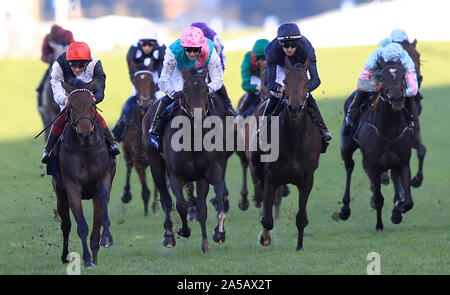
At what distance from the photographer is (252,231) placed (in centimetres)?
1555

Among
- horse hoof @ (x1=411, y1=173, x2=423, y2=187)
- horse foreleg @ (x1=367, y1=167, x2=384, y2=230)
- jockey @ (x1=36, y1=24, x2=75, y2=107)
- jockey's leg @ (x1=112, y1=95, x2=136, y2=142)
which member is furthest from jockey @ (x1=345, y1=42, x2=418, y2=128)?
jockey @ (x1=36, y1=24, x2=75, y2=107)

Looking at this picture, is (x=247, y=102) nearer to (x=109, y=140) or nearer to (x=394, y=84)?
(x=394, y=84)

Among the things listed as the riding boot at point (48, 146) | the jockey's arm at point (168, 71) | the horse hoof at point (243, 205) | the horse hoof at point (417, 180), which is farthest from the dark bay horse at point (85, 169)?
the horse hoof at point (417, 180)

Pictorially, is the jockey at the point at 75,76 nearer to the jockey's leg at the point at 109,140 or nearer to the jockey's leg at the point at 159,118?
the jockey's leg at the point at 109,140

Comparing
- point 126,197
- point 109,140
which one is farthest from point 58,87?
point 126,197

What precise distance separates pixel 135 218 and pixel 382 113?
16.8 feet

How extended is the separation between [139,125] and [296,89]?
592cm

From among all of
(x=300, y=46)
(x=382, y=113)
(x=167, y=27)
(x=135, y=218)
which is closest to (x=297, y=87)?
(x=300, y=46)

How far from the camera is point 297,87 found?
11586mm

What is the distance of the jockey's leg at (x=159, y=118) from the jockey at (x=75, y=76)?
1.11 m

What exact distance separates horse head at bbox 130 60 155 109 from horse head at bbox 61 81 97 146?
5.16 m

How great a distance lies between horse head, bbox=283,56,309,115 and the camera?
11.6 m

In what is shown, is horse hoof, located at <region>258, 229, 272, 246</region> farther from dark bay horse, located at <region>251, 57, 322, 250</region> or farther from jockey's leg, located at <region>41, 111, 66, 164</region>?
jockey's leg, located at <region>41, 111, 66, 164</region>
